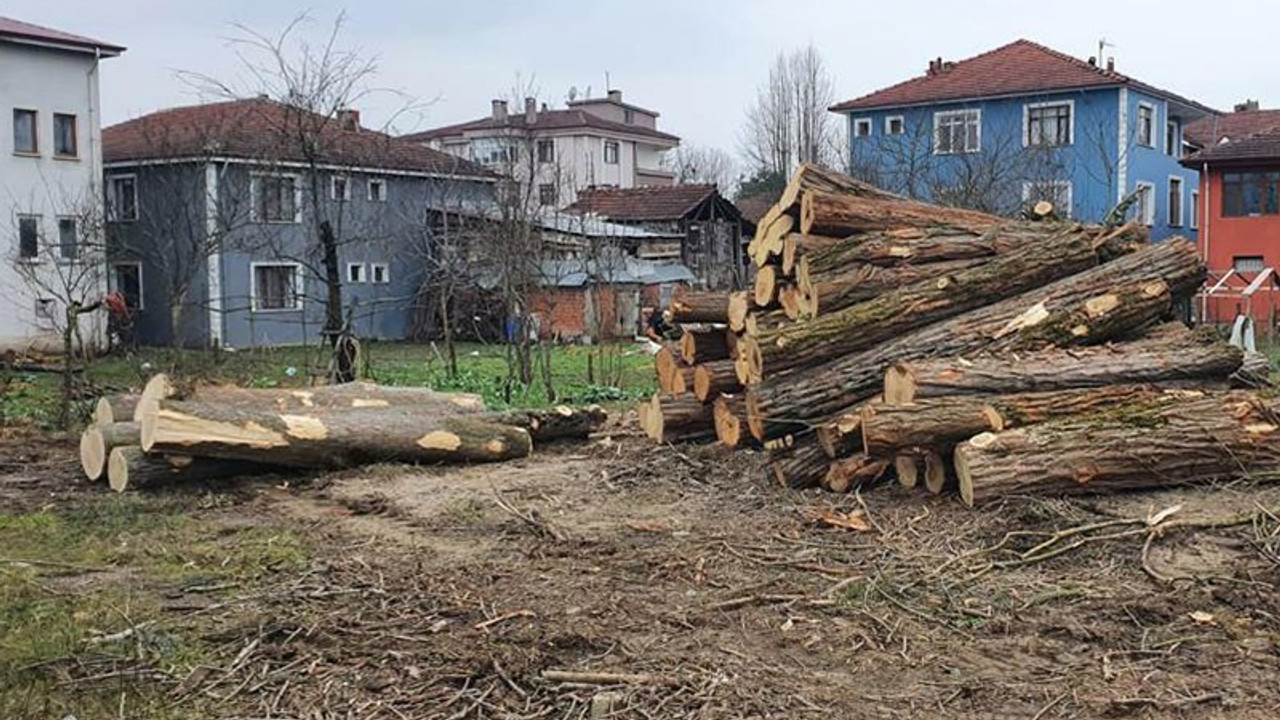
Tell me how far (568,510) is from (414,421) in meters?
2.38

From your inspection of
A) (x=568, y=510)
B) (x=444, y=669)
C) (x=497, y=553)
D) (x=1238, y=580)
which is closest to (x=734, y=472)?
(x=568, y=510)

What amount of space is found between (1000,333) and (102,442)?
6724mm

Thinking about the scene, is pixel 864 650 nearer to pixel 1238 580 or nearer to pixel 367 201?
pixel 1238 580

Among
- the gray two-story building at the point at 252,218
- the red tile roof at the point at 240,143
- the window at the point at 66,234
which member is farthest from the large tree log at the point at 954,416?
the window at the point at 66,234

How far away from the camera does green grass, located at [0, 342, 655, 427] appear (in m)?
15.7

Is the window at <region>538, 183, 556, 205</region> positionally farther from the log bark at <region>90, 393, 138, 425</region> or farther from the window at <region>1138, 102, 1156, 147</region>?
the window at <region>1138, 102, 1156, 147</region>

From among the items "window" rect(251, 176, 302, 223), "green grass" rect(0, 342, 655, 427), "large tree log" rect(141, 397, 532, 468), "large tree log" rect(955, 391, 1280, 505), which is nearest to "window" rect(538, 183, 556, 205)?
"green grass" rect(0, 342, 655, 427)

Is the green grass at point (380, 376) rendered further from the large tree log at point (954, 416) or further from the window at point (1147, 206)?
the window at point (1147, 206)

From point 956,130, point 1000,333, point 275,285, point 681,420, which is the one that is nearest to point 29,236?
point 275,285

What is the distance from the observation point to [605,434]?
11984 millimetres

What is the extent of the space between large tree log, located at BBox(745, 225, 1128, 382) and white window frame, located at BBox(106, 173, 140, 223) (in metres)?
27.0

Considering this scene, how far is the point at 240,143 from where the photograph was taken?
99.5ft

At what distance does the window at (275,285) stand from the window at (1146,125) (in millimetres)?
24578

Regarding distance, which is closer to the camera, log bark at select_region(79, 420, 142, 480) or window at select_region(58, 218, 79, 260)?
log bark at select_region(79, 420, 142, 480)
